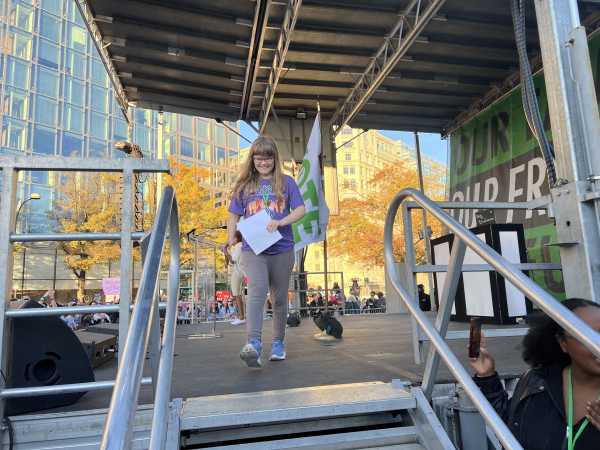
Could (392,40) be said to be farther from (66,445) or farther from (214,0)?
(66,445)

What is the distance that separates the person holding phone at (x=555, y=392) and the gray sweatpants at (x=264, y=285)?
60.0 inches

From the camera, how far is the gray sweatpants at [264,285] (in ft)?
9.48

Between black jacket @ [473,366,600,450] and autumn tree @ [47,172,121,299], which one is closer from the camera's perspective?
black jacket @ [473,366,600,450]

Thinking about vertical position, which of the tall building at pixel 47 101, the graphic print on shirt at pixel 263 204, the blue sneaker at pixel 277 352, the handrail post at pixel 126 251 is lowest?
the blue sneaker at pixel 277 352

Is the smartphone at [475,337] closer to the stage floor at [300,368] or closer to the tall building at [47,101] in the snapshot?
the stage floor at [300,368]

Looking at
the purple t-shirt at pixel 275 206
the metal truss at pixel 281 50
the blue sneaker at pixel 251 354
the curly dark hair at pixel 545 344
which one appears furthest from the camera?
the metal truss at pixel 281 50

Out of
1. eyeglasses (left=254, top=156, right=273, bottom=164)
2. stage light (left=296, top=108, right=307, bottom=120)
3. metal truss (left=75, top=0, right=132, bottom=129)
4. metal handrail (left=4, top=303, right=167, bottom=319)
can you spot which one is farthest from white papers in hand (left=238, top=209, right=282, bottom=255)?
stage light (left=296, top=108, right=307, bottom=120)

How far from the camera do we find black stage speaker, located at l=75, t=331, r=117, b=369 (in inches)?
138

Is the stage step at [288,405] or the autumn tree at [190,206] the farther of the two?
the autumn tree at [190,206]

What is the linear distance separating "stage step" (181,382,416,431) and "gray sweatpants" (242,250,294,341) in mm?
812

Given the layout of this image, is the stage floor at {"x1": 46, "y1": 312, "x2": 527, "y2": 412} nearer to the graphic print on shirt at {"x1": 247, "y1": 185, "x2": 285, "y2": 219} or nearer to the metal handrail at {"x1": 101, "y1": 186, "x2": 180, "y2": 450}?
the metal handrail at {"x1": 101, "y1": 186, "x2": 180, "y2": 450}

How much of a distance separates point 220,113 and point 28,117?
2502 cm

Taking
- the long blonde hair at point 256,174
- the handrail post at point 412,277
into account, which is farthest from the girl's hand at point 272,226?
the handrail post at point 412,277

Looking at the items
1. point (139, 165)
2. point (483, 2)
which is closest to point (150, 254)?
point (139, 165)
